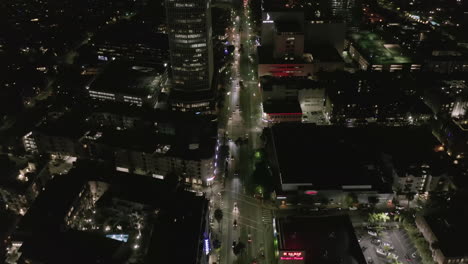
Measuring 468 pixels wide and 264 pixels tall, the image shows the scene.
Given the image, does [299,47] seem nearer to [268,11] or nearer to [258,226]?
[268,11]

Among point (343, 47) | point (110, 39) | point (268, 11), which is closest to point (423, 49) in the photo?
point (343, 47)

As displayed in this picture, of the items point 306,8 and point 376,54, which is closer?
point 376,54

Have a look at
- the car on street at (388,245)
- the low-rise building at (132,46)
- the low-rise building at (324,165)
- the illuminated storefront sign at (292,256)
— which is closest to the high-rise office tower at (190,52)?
the low-rise building at (132,46)

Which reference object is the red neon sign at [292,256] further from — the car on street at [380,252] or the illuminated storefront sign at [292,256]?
the car on street at [380,252]

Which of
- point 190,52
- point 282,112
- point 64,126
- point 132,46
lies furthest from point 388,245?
point 132,46

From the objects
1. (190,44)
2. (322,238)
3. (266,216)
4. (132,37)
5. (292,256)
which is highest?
(190,44)

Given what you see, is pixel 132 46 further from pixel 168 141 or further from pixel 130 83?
pixel 168 141
